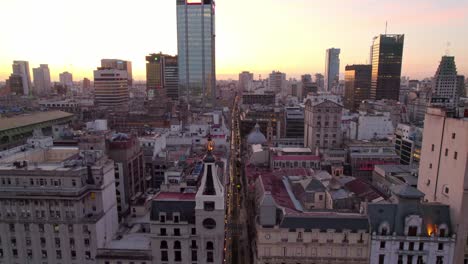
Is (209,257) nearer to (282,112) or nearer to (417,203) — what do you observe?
(417,203)

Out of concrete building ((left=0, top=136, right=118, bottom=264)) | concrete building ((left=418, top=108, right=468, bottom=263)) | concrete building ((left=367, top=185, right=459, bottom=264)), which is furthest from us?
concrete building ((left=0, top=136, right=118, bottom=264))

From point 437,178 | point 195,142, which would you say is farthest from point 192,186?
point 195,142

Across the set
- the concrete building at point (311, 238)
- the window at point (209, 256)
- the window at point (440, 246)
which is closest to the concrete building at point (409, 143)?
the window at point (440, 246)

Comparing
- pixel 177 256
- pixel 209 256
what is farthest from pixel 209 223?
pixel 177 256

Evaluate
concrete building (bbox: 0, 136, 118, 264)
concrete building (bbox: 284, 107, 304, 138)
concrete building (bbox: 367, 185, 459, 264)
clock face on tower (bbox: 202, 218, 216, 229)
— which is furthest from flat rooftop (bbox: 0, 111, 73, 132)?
concrete building (bbox: 367, 185, 459, 264)

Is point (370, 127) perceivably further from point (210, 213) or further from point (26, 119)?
point (26, 119)

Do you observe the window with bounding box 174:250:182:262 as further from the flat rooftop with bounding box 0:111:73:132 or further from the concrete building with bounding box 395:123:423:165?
the flat rooftop with bounding box 0:111:73:132

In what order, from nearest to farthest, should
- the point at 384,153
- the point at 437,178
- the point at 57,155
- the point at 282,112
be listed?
the point at 437,178, the point at 57,155, the point at 384,153, the point at 282,112
